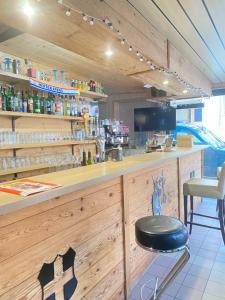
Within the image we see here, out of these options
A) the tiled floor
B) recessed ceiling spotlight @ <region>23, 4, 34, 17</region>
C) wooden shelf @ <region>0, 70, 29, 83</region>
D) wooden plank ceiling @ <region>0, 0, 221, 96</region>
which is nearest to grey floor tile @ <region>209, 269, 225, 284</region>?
the tiled floor

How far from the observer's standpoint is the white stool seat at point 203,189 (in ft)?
9.59

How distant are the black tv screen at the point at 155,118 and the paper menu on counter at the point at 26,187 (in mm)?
5536

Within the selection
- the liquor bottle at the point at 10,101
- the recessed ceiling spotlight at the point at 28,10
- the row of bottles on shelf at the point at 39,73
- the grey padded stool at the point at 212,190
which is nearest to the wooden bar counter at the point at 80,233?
the grey padded stool at the point at 212,190

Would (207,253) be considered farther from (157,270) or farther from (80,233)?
(80,233)

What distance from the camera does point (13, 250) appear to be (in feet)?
3.99

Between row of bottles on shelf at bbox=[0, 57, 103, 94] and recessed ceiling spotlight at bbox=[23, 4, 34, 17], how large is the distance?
1.88 metres

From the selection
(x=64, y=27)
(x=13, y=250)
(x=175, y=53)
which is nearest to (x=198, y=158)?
(x=175, y=53)

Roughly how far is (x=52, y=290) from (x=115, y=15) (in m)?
2.05

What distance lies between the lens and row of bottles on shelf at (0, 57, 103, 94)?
10.6 feet

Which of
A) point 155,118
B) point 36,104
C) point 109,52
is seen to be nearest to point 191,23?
point 109,52

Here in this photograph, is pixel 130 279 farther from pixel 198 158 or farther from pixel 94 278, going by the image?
pixel 198 158

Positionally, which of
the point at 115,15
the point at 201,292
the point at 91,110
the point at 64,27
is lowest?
the point at 201,292

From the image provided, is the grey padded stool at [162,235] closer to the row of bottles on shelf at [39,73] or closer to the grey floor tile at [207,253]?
the grey floor tile at [207,253]

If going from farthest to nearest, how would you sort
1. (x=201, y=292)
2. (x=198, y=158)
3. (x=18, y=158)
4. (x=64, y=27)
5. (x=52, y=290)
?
1. (x=198, y=158)
2. (x=18, y=158)
3. (x=201, y=292)
4. (x=64, y=27)
5. (x=52, y=290)
